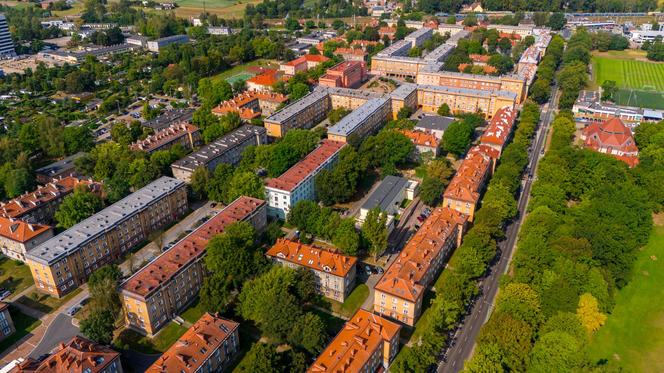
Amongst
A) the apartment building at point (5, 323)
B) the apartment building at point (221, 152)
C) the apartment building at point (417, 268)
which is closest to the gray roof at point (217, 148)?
the apartment building at point (221, 152)

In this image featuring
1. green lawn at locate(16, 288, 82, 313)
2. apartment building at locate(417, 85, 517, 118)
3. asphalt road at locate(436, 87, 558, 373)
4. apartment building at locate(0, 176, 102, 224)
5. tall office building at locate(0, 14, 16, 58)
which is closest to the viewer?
asphalt road at locate(436, 87, 558, 373)

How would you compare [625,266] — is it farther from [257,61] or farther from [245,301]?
[257,61]

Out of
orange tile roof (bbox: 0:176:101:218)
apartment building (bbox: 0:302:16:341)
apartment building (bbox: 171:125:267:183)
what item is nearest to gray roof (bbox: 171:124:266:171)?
apartment building (bbox: 171:125:267:183)

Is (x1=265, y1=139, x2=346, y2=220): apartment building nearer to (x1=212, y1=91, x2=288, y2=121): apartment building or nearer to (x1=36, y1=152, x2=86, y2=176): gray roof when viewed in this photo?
(x1=212, y1=91, x2=288, y2=121): apartment building

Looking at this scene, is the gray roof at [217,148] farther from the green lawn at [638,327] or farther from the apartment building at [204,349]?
the green lawn at [638,327]

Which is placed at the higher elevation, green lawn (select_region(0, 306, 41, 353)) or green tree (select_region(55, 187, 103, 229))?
green tree (select_region(55, 187, 103, 229))

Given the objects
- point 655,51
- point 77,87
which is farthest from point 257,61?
point 655,51
